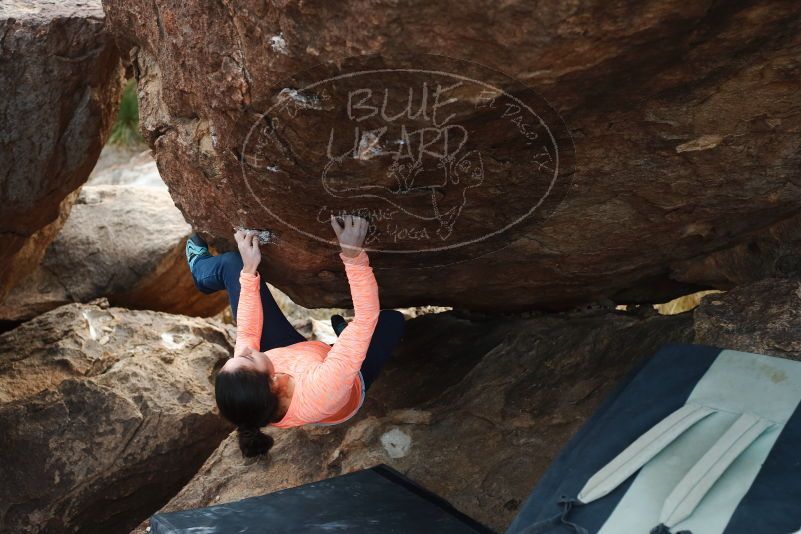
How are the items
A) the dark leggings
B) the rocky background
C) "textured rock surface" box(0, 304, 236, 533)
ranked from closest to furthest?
the rocky background
the dark leggings
"textured rock surface" box(0, 304, 236, 533)

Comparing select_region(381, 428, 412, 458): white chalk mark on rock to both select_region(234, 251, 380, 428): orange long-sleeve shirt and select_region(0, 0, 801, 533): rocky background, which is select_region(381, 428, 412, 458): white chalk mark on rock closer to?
select_region(0, 0, 801, 533): rocky background

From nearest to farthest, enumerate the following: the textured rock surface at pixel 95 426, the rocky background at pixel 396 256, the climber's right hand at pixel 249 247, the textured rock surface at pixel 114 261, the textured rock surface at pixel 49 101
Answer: the rocky background at pixel 396 256 → the climber's right hand at pixel 249 247 → the textured rock surface at pixel 49 101 → the textured rock surface at pixel 95 426 → the textured rock surface at pixel 114 261

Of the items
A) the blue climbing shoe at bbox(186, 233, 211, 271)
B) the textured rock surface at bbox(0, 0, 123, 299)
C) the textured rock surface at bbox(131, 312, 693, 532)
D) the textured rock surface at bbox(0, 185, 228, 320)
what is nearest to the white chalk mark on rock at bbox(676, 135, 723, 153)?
the textured rock surface at bbox(131, 312, 693, 532)

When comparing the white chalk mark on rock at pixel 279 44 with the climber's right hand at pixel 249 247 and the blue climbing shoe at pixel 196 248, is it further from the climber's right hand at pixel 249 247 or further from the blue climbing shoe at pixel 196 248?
the blue climbing shoe at pixel 196 248

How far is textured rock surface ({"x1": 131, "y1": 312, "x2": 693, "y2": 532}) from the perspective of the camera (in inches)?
133

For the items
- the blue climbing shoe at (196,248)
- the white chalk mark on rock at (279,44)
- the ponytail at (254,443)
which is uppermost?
the white chalk mark on rock at (279,44)

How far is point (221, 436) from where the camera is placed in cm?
466

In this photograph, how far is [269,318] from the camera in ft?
11.8

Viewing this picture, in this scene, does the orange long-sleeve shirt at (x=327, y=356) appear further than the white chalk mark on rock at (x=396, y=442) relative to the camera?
No

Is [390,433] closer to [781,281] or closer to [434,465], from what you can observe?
[434,465]

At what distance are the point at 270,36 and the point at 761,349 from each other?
1854 millimetres

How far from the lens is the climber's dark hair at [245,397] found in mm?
3018

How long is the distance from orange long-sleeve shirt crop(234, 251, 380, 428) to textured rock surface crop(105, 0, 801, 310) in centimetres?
16

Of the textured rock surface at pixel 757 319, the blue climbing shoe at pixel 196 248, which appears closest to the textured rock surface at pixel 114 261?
the blue climbing shoe at pixel 196 248
